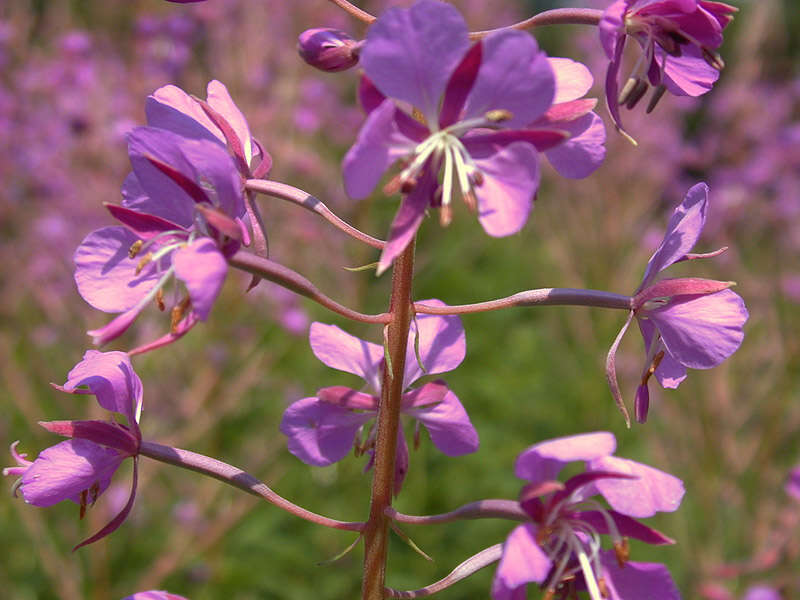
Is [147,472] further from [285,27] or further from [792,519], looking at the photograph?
[285,27]

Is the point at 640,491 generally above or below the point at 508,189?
below

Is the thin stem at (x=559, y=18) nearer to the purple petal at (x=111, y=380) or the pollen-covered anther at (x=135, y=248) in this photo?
the pollen-covered anther at (x=135, y=248)

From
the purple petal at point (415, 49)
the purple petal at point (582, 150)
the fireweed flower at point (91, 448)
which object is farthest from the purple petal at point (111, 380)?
the purple petal at point (582, 150)

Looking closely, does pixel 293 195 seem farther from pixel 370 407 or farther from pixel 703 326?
pixel 703 326

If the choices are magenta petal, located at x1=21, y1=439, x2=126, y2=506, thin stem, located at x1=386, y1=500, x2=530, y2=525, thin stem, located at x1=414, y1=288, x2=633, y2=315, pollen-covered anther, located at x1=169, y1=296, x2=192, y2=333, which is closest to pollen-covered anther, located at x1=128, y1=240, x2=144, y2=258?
pollen-covered anther, located at x1=169, y1=296, x2=192, y2=333

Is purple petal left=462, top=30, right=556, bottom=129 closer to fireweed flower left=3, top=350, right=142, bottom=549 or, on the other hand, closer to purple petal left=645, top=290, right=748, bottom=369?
purple petal left=645, top=290, right=748, bottom=369

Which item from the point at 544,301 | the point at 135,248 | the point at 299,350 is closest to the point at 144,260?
the point at 135,248

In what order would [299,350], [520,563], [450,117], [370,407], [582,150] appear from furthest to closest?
[299,350]
[370,407]
[582,150]
[450,117]
[520,563]
